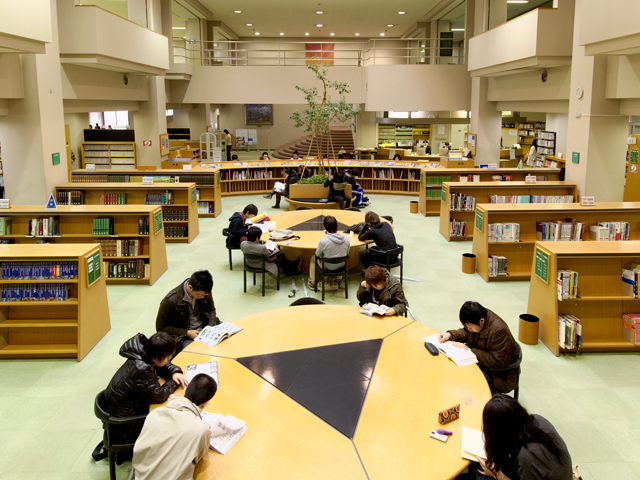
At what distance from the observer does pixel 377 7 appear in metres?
18.4

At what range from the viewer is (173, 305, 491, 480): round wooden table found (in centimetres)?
274

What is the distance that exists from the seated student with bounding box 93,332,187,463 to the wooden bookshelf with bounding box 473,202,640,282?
564 centimetres

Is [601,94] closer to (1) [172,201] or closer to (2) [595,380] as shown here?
(2) [595,380]

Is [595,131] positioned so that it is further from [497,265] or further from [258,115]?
[258,115]

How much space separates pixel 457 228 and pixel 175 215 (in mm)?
5557

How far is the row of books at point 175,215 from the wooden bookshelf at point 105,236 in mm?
1946

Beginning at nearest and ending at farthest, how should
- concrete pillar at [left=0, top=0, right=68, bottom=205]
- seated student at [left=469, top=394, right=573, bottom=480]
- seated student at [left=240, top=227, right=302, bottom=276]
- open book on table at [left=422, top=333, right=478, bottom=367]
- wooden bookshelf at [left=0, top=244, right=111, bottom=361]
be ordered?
seated student at [left=469, top=394, right=573, bottom=480], open book on table at [left=422, top=333, right=478, bottom=367], wooden bookshelf at [left=0, top=244, right=111, bottom=361], seated student at [left=240, top=227, right=302, bottom=276], concrete pillar at [left=0, top=0, right=68, bottom=205]

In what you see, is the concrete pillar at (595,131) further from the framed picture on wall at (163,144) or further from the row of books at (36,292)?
the framed picture on wall at (163,144)

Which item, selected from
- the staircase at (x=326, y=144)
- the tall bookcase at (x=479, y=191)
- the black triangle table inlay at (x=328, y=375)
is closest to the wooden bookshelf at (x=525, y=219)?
the tall bookcase at (x=479, y=191)

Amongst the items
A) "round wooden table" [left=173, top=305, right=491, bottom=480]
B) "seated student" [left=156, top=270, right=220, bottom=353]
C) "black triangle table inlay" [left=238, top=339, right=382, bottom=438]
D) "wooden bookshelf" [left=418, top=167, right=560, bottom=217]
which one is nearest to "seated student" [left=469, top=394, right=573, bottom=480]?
"round wooden table" [left=173, top=305, right=491, bottom=480]

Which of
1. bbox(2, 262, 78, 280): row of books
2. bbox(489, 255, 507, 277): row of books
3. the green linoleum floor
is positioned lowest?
the green linoleum floor

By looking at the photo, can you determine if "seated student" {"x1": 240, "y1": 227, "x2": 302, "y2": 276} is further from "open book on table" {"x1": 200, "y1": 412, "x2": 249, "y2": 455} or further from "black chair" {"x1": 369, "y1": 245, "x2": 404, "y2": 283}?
"open book on table" {"x1": 200, "y1": 412, "x2": 249, "y2": 455}

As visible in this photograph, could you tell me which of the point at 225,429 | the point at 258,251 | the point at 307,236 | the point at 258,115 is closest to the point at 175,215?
the point at 307,236

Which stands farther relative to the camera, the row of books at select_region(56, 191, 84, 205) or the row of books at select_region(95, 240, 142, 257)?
the row of books at select_region(56, 191, 84, 205)
